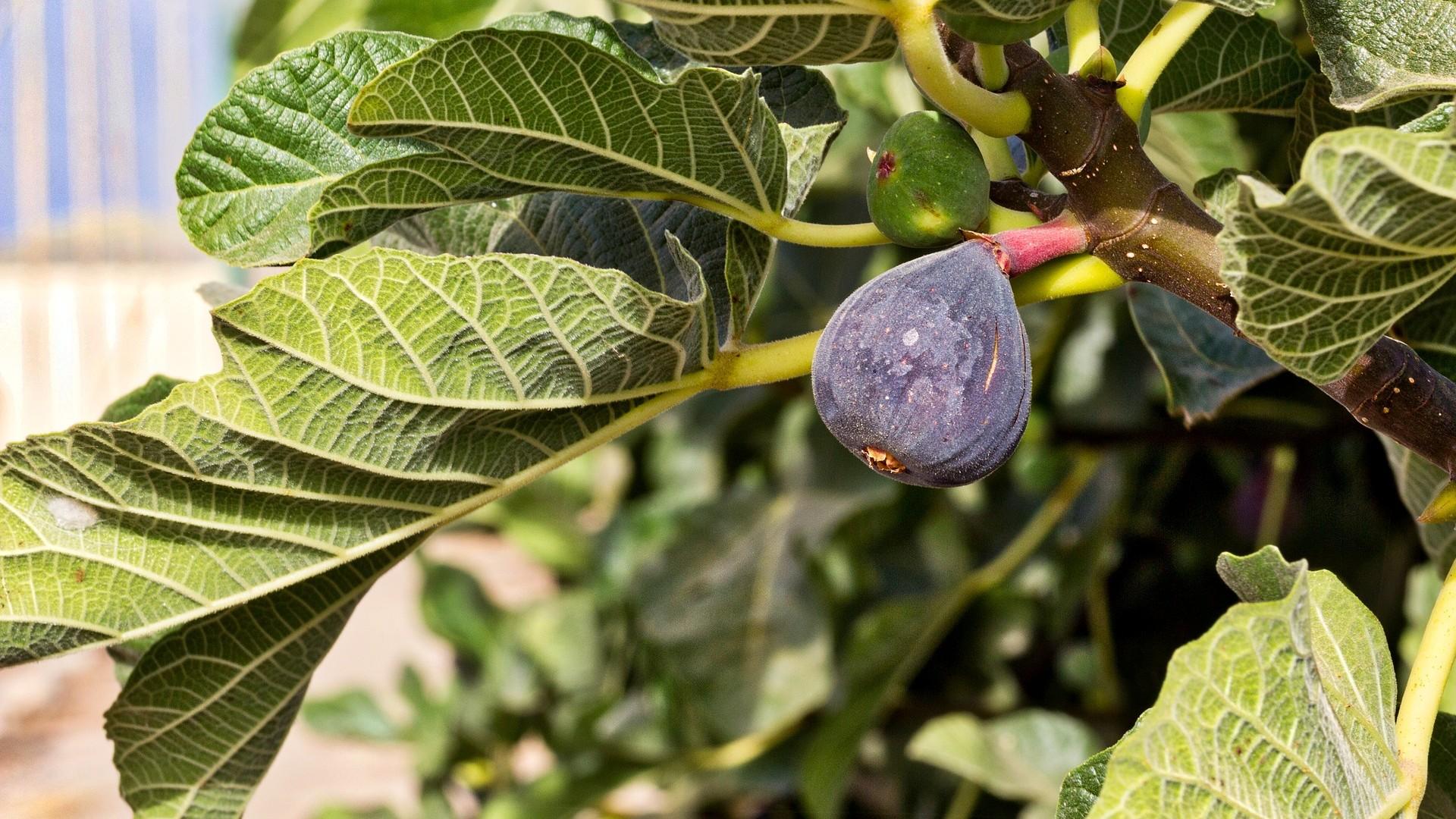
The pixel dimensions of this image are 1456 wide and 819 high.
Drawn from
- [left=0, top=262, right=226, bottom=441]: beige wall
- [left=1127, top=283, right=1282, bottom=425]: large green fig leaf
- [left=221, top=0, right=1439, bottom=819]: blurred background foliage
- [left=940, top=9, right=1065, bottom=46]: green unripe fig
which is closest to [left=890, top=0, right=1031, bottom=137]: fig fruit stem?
[left=940, top=9, right=1065, bottom=46]: green unripe fig

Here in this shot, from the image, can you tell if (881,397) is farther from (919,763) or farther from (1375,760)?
(919,763)

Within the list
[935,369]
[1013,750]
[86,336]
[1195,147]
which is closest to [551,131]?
[935,369]

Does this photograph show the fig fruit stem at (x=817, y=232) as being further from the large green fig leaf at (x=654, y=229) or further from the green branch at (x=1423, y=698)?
the green branch at (x=1423, y=698)

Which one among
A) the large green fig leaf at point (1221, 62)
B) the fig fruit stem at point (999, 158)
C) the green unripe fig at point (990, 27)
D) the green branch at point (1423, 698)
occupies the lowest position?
the green branch at point (1423, 698)

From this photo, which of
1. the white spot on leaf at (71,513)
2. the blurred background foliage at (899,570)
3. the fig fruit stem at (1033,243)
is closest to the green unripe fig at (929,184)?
the fig fruit stem at (1033,243)

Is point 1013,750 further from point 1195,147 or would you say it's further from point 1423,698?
point 1423,698

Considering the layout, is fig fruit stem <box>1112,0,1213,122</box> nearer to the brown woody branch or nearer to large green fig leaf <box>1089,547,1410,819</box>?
the brown woody branch

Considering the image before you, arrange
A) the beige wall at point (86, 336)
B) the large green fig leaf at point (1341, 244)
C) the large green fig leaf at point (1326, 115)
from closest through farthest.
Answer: the large green fig leaf at point (1341, 244)
the large green fig leaf at point (1326, 115)
the beige wall at point (86, 336)

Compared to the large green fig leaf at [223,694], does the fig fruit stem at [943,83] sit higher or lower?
higher
